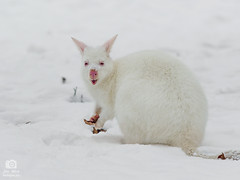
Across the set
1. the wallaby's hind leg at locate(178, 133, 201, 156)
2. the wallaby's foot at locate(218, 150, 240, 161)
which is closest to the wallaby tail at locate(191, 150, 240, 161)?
the wallaby's foot at locate(218, 150, 240, 161)

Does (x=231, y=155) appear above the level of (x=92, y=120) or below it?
above

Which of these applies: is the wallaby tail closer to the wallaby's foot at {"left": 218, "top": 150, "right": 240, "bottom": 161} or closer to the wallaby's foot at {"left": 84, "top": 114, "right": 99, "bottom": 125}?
the wallaby's foot at {"left": 218, "top": 150, "right": 240, "bottom": 161}

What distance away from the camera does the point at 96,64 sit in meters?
4.25

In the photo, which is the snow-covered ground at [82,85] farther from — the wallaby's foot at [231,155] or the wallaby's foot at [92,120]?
the wallaby's foot at [231,155]

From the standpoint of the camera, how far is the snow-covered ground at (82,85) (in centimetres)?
297

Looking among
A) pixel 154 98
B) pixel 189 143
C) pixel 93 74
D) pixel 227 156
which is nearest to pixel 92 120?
pixel 93 74

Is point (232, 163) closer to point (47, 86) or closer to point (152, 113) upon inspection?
point (152, 113)

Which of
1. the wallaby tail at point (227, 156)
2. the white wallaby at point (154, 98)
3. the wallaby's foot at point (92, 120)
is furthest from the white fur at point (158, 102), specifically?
the wallaby's foot at point (92, 120)

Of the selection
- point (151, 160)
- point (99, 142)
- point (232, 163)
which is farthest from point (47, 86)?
point (232, 163)

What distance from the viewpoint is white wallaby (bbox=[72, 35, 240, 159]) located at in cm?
362

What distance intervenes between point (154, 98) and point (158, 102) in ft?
0.20

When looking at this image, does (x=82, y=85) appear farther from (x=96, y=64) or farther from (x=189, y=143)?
(x=189, y=143)

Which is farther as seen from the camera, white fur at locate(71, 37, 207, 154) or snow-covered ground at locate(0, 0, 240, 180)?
white fur at locate(71, 37, 207, 154)

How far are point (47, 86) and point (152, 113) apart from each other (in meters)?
3.04
